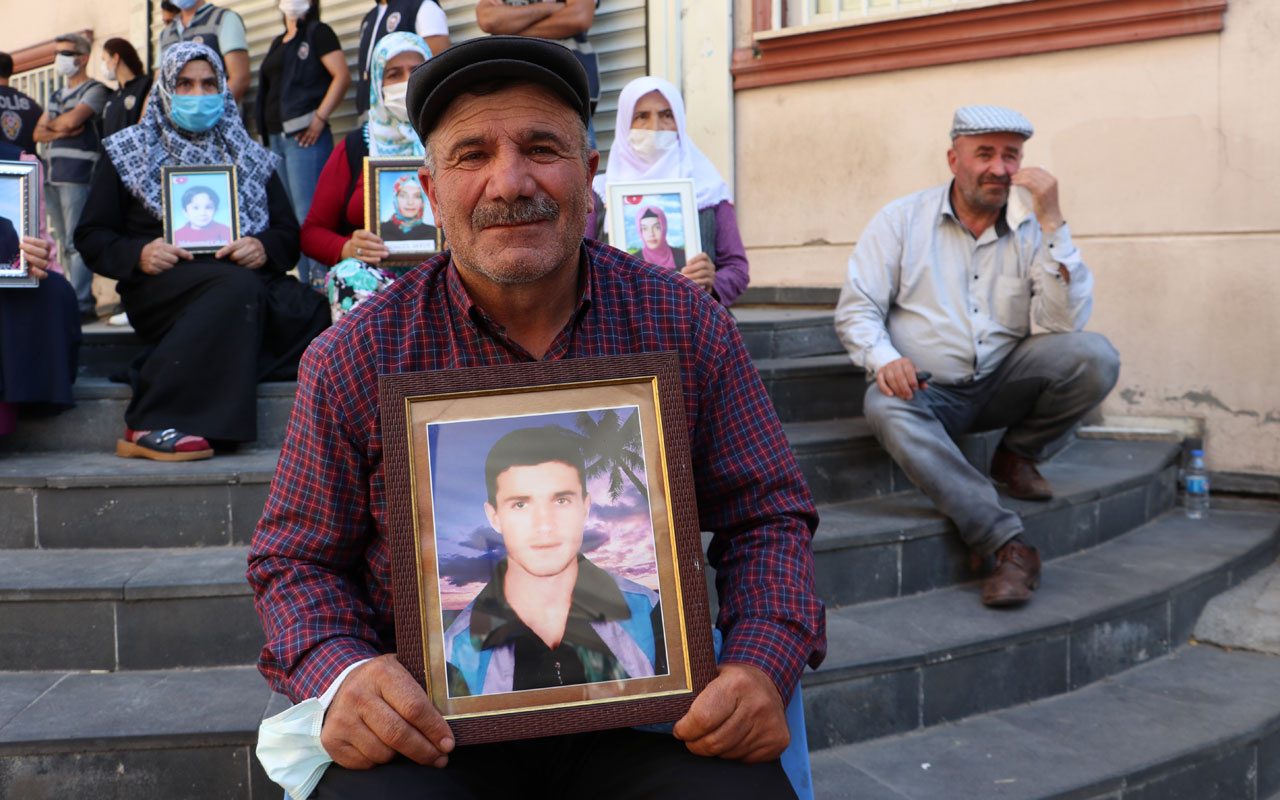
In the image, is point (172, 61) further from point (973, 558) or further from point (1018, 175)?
point (973, 558)

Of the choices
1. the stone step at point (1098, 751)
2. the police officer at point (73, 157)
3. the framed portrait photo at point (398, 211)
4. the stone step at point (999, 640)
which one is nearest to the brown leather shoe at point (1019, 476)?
the stone step at point (999, 640)

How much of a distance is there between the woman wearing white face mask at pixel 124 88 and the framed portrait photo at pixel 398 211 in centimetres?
359

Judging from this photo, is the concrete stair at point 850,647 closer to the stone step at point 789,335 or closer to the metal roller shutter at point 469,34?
the stone step at point 789,335

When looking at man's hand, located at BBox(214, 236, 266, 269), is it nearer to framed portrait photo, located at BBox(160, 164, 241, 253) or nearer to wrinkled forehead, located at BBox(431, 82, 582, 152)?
framed portrait photo, located at BBox(160, 164, 241, 253)

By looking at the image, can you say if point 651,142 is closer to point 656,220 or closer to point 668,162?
point 668,162

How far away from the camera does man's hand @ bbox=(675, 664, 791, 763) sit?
4.89ft

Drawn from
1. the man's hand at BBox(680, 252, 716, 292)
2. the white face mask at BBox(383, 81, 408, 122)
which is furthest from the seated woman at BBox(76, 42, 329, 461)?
the man's hand at BBox(680, 252, 716, 292)

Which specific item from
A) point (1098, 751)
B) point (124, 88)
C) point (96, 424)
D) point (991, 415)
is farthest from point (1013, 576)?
point (124, 88)

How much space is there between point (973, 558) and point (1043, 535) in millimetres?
413

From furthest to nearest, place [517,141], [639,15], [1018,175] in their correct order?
[639,15], [1018,175], [517,141]

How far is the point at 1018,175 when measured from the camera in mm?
4066

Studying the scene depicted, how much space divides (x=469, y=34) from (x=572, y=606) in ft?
21.3

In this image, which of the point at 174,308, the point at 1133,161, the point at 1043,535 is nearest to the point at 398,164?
the point at 174,308

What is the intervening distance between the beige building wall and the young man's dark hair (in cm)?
443
